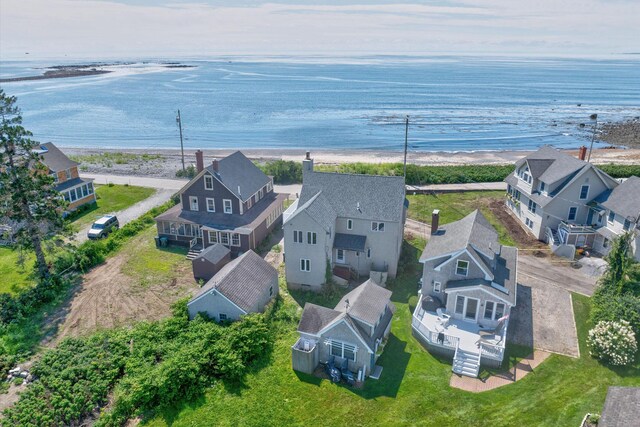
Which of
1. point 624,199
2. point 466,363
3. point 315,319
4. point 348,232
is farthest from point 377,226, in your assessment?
point 624,199

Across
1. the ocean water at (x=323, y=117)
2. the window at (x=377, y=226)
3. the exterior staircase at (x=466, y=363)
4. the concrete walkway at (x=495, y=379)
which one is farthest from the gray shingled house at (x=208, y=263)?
the ocean water at (x=323, y=117)

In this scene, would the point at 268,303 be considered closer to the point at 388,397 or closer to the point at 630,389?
the point at 388,397

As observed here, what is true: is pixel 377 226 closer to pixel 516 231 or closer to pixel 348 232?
pixel 348 232

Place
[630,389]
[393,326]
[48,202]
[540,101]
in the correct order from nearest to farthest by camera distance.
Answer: [630,389] → [393,326] → [48,202] → [540,101]

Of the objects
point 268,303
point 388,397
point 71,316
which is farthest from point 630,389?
point 71,316

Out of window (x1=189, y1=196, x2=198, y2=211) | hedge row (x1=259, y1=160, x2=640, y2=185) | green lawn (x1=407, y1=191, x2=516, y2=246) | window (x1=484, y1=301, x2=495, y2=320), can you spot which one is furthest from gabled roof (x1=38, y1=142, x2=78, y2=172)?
window (x1=484, y1=301, x2=495, y2=320)

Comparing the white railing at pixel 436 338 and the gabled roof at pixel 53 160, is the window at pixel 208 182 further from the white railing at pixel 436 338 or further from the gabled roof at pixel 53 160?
the white railing at pixel 436 338
